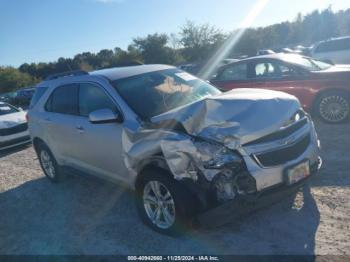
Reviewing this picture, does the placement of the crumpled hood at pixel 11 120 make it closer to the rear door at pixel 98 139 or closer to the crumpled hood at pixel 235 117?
the rear door at pixel 98 139

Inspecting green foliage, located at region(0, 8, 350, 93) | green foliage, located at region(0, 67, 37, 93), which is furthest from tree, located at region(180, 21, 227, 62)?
green foliage, located at region(0, 67, 37, 93)

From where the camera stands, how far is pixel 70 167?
577cm

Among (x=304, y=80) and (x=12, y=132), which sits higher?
(x=304, y=80)

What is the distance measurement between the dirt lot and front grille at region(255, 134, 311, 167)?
2.46 feet

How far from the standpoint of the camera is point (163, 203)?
400 centimetres

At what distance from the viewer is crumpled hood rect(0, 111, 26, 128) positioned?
1009cm

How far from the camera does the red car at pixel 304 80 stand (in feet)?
25.1

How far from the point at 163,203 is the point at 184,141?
0.84m

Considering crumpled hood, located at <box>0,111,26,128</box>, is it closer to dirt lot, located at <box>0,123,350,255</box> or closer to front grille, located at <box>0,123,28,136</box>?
front grille, located at <box>0,123,28,136</box>

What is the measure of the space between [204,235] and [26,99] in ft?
98.7

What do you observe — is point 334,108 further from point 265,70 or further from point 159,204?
point 159,204

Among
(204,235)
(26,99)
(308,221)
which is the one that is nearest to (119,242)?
(204,235)

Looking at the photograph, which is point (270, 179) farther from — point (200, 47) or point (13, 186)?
point (200, 47)

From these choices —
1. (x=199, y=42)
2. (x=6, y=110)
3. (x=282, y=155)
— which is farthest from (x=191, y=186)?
(x=199, y=42)
